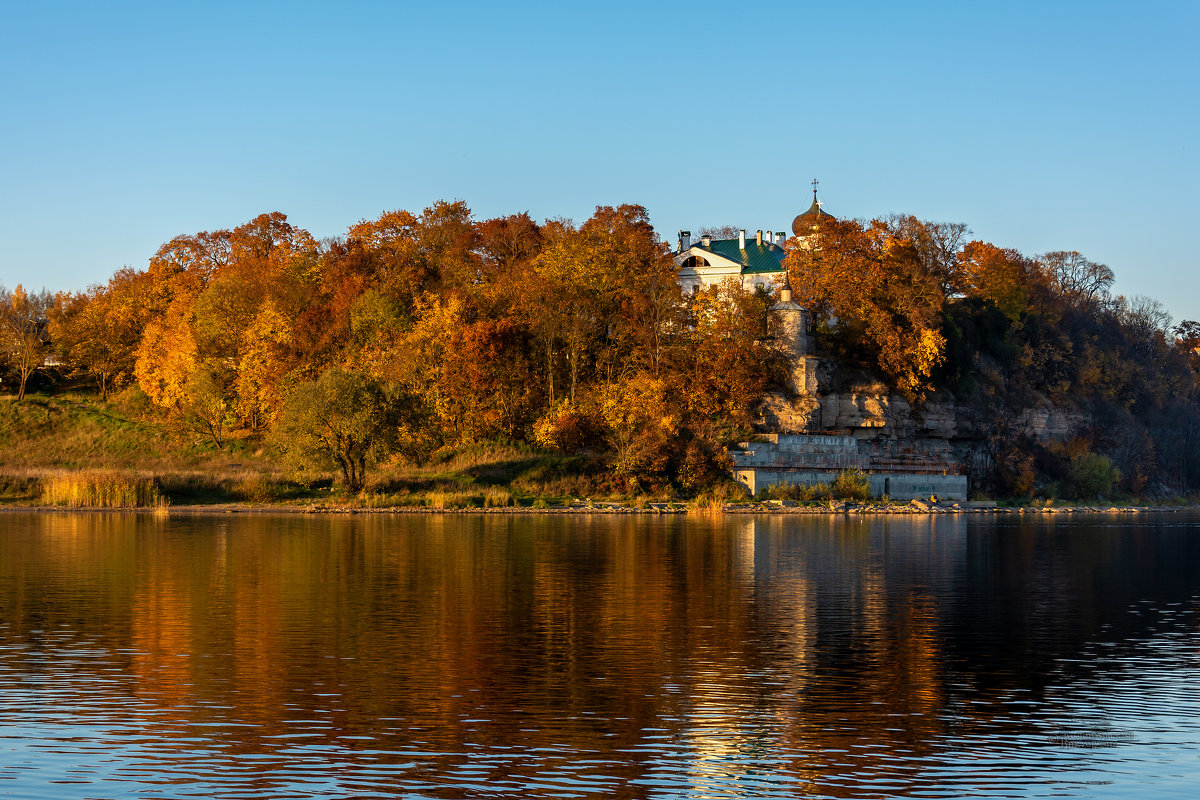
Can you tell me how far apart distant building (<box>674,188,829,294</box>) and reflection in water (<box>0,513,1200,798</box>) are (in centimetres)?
5623

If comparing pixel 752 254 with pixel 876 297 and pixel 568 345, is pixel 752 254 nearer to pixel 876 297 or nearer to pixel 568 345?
Result: pixel 876 297

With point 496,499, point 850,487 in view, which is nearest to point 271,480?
point 496,499

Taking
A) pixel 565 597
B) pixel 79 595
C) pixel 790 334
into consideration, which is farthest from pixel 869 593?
pixel 790 334

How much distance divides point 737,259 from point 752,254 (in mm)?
1495

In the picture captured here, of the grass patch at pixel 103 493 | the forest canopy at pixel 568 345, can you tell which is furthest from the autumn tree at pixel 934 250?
the grass patch at pixel 103 493

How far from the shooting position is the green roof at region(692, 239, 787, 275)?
9150 centimetres

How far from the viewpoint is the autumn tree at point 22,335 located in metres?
83.7

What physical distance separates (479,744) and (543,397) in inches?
2308

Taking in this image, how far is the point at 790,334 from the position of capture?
69312 mm

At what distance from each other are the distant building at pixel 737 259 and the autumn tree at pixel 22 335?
1797 inches

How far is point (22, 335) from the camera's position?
84938 mm

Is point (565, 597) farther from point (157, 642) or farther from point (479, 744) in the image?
point (479, 744)

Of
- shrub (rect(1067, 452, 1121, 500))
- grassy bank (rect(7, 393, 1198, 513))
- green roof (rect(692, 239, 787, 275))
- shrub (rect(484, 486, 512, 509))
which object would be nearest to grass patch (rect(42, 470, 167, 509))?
grassy bank (rect(7, 393, 1198, 513))

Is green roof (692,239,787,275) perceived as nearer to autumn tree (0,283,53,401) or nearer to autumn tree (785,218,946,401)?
autumn tree (785,218,946,401)
